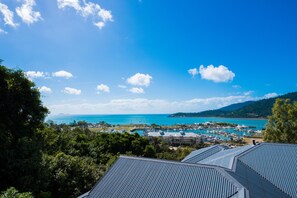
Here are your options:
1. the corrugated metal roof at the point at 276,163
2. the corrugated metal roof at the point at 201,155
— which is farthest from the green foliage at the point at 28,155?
the corrugated metal roof at the point at 276,163

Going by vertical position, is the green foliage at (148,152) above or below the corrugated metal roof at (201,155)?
below

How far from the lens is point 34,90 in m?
16.9

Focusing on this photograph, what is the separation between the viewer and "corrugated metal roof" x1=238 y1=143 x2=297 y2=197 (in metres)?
11.5

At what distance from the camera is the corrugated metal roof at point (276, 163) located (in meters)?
11.5

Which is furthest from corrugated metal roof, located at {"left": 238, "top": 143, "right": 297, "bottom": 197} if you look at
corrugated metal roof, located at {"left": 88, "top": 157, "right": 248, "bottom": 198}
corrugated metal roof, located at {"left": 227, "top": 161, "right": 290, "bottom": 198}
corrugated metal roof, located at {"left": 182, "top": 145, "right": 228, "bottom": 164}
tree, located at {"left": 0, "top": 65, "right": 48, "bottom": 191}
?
tree, located at {"left": 0, "top": 65, "right": 48, "bottom": 191}

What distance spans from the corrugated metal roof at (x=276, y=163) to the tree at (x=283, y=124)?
1377cm

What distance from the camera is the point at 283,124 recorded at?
26344mm

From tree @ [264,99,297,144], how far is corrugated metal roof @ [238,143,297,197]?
45.2ft

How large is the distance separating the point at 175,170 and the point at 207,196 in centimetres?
205

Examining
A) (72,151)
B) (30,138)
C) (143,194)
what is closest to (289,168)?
(143,194)

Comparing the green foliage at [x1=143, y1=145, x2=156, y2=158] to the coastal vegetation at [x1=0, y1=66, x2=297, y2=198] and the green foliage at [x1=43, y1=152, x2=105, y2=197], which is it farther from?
the green foliage at [x1=43, y1=152, x2=105, y2=197]

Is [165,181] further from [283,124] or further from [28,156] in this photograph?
[283,124]

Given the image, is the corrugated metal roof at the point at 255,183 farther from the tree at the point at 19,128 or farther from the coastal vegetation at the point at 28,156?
the tree at the point at 19,128

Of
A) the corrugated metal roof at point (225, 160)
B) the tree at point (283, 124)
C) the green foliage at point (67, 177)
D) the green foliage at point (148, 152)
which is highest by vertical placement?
the tree at point (283, 124)
